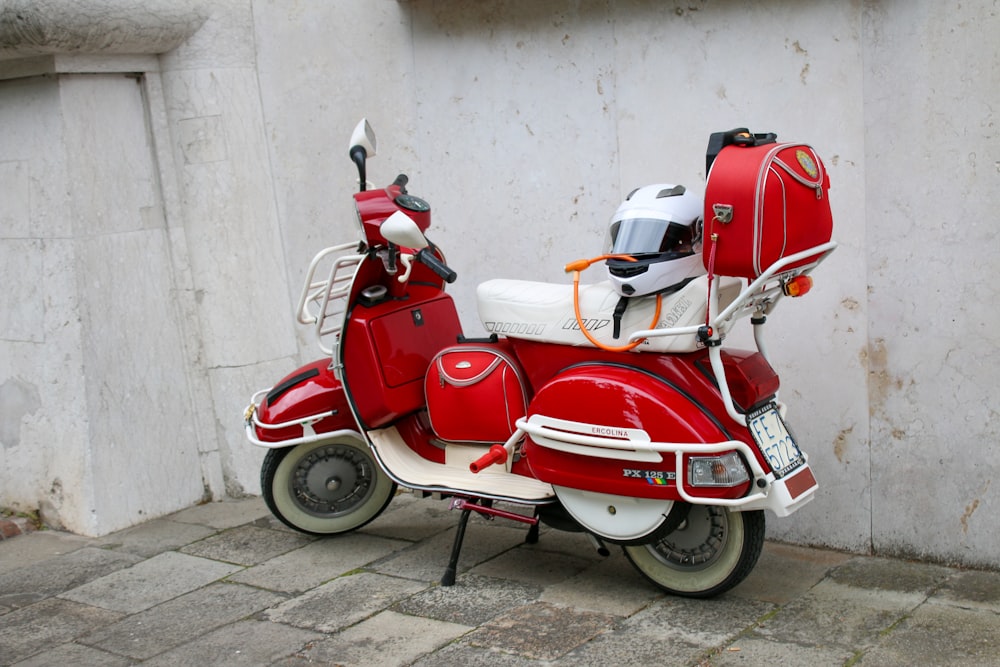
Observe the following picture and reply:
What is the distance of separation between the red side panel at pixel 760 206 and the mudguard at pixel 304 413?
1.79 meters

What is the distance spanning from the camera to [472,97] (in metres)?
5.00

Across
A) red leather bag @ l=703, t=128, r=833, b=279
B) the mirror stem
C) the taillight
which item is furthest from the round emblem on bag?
the mirror stem

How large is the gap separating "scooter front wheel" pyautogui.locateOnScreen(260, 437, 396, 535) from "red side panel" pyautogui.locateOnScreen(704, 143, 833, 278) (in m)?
1.96

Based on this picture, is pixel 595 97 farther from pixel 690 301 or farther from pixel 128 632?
pixel 128 632

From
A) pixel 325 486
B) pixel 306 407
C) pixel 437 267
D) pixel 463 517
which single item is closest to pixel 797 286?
pixel 437 267

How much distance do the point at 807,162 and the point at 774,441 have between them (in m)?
0.92

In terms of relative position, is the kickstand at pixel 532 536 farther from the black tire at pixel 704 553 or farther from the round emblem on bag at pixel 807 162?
the round emblem on bag at pixel 807 162

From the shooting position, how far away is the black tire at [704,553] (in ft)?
12.1

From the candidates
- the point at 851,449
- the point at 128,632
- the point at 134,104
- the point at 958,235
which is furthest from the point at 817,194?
the point at 134,104

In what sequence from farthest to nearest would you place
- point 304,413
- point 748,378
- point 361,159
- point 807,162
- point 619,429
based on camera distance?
point 304,413 → point 361,159 → point 748,378 → point 619,429 → point 807,162

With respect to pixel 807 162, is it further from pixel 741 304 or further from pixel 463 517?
pixel 463 517

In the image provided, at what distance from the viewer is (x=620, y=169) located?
15.0 ft

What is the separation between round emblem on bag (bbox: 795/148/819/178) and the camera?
337cm

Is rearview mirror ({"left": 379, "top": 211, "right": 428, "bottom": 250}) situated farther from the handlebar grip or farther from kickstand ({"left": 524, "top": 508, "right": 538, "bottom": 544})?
kickstand ({"left": 524, "top": 508, "right": 538, "bottom": 544})
